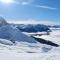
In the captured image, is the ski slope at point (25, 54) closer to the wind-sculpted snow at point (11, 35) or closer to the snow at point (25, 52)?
the snow at point (25, 52)

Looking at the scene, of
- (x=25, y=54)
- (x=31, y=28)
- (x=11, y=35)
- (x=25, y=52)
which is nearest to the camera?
(x=25, y=54)

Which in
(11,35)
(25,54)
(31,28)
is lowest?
(25,54)

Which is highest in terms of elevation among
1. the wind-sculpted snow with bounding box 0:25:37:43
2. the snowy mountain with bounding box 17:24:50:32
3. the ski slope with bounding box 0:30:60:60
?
the snowy mountain with bounding box 17:24:50:32

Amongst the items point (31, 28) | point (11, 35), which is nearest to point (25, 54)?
point (11, 35)

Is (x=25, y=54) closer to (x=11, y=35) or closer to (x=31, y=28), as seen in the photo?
(x=11, y=35)

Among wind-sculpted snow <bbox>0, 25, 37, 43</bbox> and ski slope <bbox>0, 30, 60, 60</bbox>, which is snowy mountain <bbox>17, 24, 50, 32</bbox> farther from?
ski slope <bbox>0, 30, 60, 60</bbox>

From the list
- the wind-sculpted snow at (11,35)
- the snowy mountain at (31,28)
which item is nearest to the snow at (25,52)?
the wind-sculpted snow at (11,35)

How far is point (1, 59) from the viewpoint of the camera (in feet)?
13.0

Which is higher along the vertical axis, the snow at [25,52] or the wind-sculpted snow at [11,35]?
the wind-sculpted snow at [11,35]

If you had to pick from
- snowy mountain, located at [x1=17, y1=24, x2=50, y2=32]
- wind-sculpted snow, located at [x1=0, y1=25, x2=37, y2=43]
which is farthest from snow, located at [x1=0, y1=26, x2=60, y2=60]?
snowy mountain, located at [x1=17, y1=24, x2=50, y2=32]

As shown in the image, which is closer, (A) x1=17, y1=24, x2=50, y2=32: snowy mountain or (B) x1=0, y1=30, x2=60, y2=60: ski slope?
Answer: (B) x1=0, y1=30, x2=60, y2=60: ski slope

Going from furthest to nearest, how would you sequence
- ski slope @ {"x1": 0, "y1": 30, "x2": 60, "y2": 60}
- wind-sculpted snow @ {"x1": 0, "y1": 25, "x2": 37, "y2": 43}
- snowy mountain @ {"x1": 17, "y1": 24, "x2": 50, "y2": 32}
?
snowy mountain @ {"x1": 17, "y1": 24, "x2": 50, "y2": 32} → wind-sculpted snow @ {"x1": 0, "y1": 25, "x2": 37, "y2": 43} → ski slope @ {"x1": 0, "y1": 30, "x2": 60, "y2": 60}

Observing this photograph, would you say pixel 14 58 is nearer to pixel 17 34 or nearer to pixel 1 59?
pixel 1 59

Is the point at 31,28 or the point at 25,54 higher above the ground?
the point at 31,28
